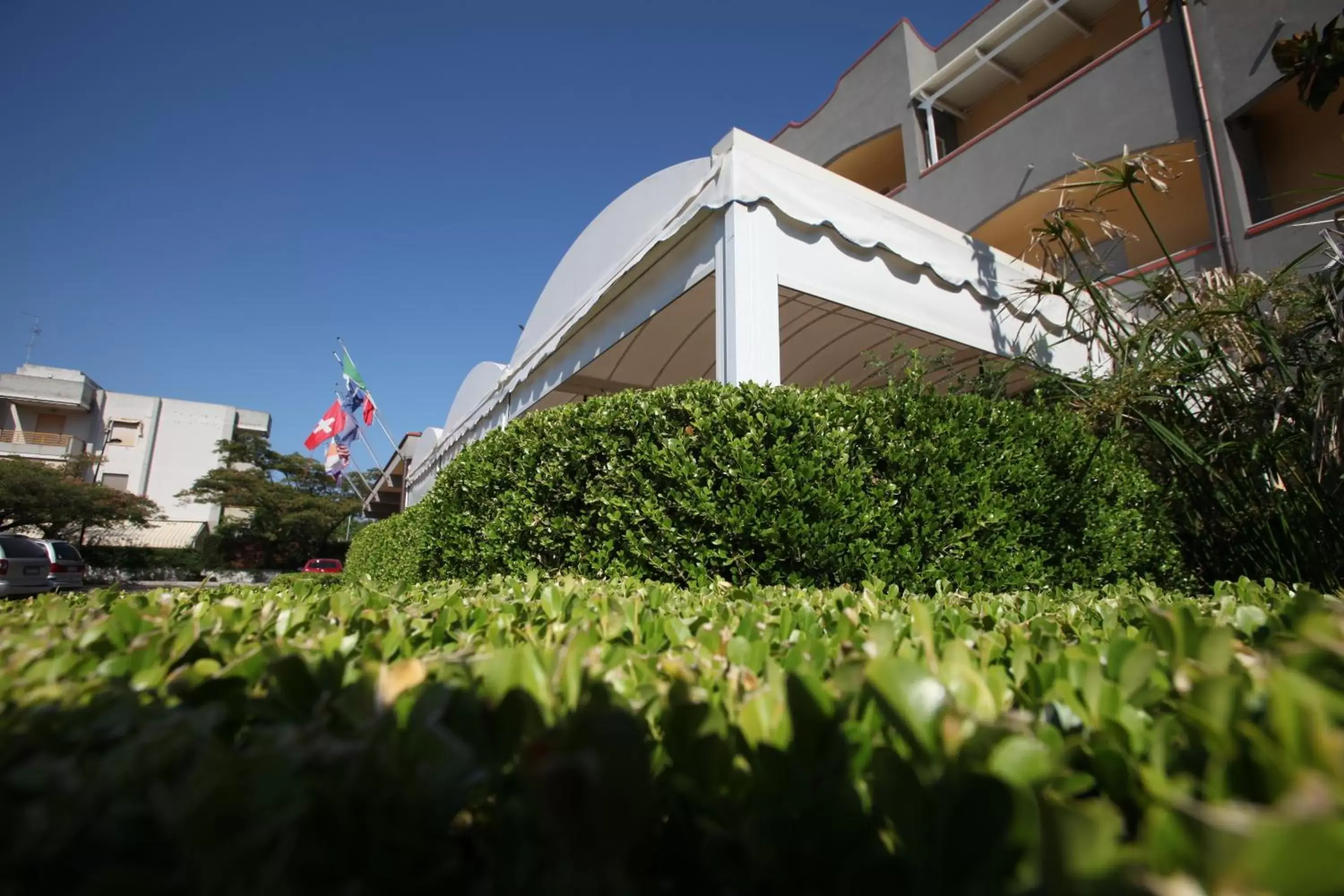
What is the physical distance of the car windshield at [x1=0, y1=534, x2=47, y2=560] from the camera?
50.0 feet

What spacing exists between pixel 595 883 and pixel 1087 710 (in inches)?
28.6

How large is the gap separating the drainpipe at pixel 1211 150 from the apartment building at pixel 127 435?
47.6m

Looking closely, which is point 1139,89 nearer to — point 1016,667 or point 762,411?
point 762,411

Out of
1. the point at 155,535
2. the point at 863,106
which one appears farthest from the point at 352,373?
the point at 155,535

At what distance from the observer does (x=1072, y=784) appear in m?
0.69

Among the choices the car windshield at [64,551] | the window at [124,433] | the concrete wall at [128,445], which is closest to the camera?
the car windshield at [64,551]

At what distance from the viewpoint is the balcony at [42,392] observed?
39125mm

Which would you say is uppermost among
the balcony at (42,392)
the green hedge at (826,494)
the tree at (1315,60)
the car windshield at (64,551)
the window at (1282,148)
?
the balcony at (42,392)

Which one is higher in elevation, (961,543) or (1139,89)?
(1139,89)

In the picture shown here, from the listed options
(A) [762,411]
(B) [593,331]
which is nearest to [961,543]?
(A) [762,411]

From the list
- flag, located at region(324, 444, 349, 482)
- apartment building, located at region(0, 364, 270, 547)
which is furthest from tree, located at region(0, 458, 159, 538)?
flag, located at region(324, 444, 349, 482)

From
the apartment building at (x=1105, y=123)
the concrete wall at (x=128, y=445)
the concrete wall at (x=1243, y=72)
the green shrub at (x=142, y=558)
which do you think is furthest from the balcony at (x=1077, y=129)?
the concrete wall at (x=128, y=445)

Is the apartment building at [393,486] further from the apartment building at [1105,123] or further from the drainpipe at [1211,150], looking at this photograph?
the drainpipe at [1211,150]

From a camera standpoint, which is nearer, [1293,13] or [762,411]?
[762,411]
